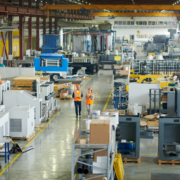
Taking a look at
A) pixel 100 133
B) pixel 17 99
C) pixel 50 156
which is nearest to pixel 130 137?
pixel 50 156

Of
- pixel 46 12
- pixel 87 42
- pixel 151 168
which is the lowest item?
pixel 151 168

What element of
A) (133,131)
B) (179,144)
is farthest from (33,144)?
(179,144)

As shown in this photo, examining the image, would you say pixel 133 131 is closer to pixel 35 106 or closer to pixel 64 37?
pixel 35 106

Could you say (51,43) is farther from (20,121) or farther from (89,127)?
(89,127)

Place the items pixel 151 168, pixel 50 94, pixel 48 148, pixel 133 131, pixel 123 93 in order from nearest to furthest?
pixel 151 168
pixel 133 131
pixel 48 148
pixel 50 94
pixel 123 93

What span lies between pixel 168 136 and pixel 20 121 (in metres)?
4.97

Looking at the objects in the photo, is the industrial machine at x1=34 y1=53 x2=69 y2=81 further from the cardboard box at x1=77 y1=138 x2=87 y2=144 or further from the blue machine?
the cardboard box at x1=77 y1=138 x2=87 y2=144

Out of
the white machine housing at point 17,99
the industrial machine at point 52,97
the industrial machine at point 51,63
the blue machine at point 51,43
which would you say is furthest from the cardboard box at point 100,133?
the blue machine at point 51,43

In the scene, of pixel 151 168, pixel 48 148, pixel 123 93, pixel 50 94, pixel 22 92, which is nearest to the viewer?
pixel 151 168

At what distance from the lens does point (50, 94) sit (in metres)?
16.3

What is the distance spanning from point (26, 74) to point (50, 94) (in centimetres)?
287

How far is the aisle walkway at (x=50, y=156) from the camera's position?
31.0 ft

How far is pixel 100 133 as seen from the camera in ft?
24.3

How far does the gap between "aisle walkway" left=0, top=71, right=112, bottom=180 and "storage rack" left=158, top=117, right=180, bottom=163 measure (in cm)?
270
